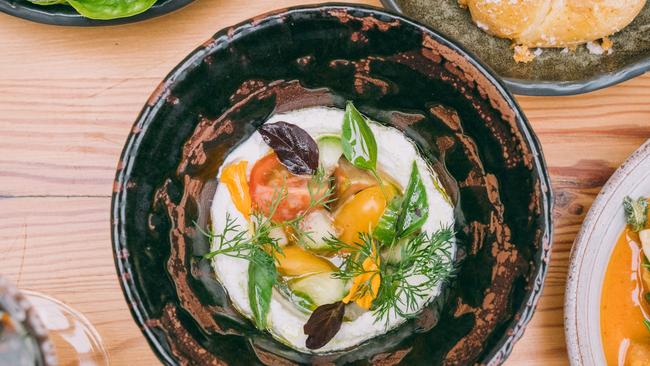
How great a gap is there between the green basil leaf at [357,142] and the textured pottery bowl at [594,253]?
380 millimetres

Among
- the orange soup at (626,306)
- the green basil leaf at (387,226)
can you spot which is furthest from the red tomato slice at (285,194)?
the orange soup at (626,306)

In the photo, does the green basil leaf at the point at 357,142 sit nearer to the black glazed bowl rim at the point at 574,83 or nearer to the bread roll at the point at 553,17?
the black glazed bowl rim at the point at 574,83

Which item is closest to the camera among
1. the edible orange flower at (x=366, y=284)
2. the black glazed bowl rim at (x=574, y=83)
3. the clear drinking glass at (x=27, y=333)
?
the clear drinking glass at (x=27, y=333)

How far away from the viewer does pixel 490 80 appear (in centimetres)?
86

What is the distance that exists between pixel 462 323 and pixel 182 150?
48cm

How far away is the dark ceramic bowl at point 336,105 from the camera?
871 millimetres

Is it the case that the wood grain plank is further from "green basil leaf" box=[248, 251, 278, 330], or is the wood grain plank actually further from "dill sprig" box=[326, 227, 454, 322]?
"dill sprig" box=[326, 227, 454, 322]

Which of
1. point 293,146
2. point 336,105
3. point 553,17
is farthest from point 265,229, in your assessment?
point 553,17

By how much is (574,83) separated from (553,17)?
120mm

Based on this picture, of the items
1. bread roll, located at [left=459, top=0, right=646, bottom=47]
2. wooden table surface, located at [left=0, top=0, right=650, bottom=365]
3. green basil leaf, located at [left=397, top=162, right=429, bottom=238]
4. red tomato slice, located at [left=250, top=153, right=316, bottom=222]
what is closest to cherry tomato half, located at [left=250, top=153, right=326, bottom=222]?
red tomato slice, located at [left=250, top=153, right=316, bottom=222]

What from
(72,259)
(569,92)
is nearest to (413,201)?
(569,92)

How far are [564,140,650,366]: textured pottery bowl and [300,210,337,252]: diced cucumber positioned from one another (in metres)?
0.41

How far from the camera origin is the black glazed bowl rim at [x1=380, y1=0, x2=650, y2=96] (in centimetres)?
103

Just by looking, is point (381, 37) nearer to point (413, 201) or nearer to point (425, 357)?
point (413, 201)
